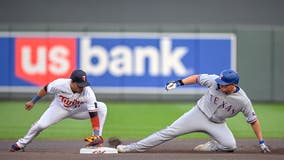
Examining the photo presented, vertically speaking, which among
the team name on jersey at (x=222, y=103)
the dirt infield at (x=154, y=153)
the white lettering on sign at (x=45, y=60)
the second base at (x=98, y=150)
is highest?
the white lettering on sign at (x=45, y=60)

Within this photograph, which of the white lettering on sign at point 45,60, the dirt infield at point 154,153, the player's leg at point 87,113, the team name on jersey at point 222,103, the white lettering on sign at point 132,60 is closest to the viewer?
the dirt infield at point 154,153

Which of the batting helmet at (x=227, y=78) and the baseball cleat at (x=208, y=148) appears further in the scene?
the baseball cleat at (x=208, y=148)

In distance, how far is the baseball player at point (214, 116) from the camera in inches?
426

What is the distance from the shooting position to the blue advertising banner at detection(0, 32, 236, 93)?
20.8 meters

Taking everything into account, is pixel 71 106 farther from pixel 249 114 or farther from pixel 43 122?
pixel 249 114

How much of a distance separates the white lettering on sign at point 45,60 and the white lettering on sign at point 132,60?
1.66 feet

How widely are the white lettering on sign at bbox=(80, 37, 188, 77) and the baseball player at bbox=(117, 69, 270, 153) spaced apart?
9.53m

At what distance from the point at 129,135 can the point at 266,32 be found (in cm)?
802

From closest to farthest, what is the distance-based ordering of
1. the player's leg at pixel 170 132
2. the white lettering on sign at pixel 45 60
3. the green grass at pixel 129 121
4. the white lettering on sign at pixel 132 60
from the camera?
the player's leg at pixel 170 132, the green grass at pixel 129 121, the white lettering on sign at pixel 45 60, the white lettering on sign at pixel 132 60

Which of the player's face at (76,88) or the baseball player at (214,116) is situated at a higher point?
the player's face at (76,88)

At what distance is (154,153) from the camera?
11047mm

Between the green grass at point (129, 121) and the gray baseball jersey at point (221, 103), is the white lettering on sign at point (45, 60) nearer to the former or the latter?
the green grass at point (129, 121)

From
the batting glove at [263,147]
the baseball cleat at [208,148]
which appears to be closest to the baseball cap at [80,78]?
the baseball cleat at [208,148]

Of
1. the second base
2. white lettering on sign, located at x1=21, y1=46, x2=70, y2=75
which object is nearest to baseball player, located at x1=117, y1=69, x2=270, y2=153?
the second base
